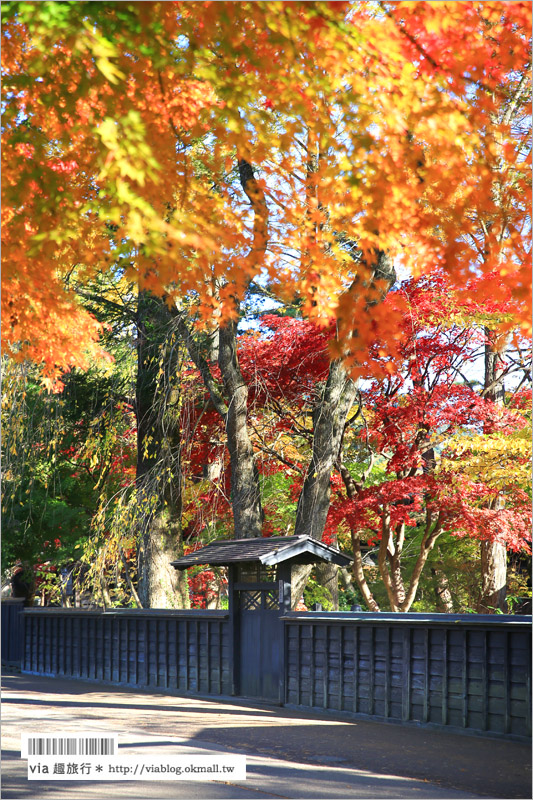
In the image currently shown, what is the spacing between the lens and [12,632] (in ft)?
56.4

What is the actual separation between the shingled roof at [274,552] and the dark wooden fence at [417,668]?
0.80 m

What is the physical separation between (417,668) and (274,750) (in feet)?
7.30

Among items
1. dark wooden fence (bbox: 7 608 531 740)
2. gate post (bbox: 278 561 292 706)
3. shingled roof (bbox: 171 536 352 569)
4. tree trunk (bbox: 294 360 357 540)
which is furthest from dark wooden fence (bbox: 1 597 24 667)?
tree trunk (bbox: 294 360 357 540)

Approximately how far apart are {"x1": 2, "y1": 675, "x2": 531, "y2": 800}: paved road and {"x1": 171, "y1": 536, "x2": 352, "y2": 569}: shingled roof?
1.84 meters

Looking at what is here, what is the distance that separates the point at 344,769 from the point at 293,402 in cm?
701

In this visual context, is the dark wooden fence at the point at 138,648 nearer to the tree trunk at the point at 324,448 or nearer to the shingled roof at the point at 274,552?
the shingled roof at the point at 274,552

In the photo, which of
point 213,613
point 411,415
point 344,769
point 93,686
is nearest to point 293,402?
point 411,415

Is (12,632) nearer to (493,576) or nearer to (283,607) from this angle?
(283,607)

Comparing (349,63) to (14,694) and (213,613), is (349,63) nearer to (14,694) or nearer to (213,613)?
(213,613)

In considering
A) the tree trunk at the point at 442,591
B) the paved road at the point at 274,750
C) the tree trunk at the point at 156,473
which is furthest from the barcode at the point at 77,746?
the tree trunk at the point at 442,591

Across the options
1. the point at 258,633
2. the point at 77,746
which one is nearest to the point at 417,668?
the point at 258,633

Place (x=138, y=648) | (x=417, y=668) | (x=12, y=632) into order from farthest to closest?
(x=12, y=632), (x=138, y=648), (x=417, y=668)

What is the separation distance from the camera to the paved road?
571 cm

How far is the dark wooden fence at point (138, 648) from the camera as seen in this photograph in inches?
479
